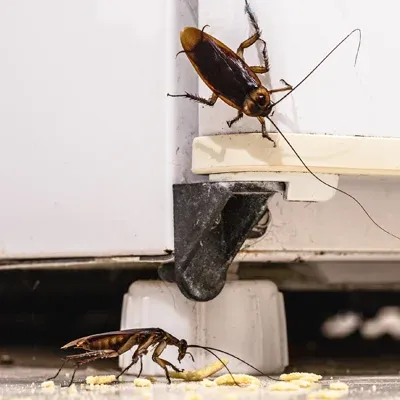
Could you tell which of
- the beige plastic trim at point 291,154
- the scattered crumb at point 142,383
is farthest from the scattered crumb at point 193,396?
the beige plastic trim at point 291,154

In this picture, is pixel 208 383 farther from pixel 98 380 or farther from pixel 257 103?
pixel 257 103

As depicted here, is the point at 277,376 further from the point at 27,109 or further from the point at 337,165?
the point at 27,109

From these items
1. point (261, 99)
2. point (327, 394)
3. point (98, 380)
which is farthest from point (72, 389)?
point (261, 99)

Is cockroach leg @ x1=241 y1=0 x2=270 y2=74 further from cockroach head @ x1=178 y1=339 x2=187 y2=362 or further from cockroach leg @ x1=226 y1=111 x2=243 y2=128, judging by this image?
cockroach head @ x1=178 y1=339 x2=187 y2=362

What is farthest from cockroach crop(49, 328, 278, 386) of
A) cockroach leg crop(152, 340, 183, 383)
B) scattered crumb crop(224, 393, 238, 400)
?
scattered crumb crop(224, 393, 238, 400)

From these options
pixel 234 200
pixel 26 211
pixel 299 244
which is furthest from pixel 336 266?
pixel 26 211

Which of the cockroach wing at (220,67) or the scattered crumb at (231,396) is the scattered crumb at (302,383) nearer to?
the scattered crumb at (231,396)
